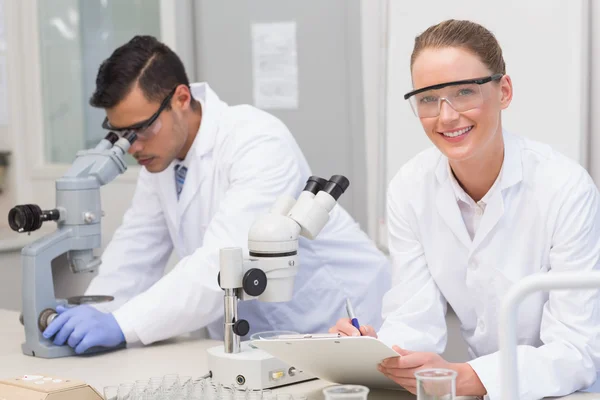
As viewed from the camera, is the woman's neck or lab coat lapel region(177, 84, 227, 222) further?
lab coat lapel region(177, 84, 227, 222)

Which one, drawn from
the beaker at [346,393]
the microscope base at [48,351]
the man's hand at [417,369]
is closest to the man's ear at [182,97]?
the microscope base at [48,351]

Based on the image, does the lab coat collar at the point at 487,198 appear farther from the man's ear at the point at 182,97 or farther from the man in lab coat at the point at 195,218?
the man's ear at the point at 182,97

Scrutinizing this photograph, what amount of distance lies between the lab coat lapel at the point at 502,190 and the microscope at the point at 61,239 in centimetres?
99

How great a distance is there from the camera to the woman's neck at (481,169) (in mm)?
1829

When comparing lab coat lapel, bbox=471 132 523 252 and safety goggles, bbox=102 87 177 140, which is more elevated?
safety goggles, bbox=102 87 177 140

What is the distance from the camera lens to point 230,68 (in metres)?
3.83

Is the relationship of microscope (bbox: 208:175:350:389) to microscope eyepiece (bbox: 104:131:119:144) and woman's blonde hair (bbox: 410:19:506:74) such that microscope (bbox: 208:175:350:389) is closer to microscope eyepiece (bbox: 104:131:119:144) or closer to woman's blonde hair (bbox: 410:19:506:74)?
woman's blonde hair (bbox: 410:19:506:74)

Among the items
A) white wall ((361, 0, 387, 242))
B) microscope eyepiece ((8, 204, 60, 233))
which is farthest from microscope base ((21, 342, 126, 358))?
white wall ((361, 0, 387, 242))

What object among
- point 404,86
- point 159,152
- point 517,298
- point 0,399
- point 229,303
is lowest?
point 0,399

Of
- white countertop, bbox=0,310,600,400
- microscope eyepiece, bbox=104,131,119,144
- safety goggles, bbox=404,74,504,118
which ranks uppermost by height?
safety goggles, bbox=404,74,504,118

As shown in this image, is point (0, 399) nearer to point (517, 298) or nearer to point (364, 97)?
point (517, 298)

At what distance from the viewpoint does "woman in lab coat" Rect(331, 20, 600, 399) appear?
5.42 ft

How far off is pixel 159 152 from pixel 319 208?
735 mm

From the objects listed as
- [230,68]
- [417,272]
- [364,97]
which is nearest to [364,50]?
Result: [364,97]
